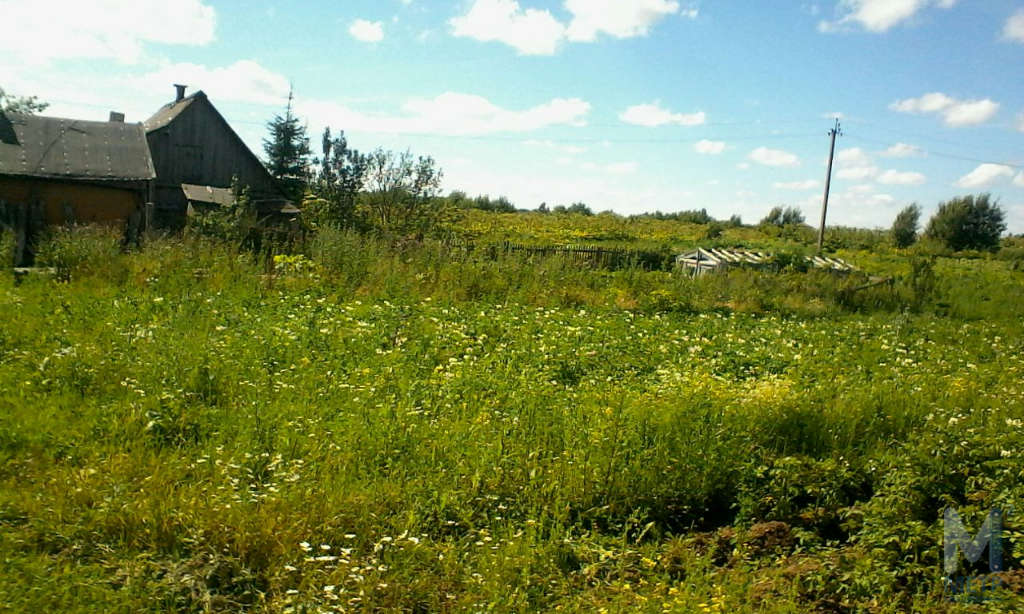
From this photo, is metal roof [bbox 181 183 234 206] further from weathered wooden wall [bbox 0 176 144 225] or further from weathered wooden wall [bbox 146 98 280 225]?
weathered wooden wall [bbox 0 176 144 225]

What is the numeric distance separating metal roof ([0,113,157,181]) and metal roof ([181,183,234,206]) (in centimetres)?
169

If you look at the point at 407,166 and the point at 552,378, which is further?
the point at 407,166

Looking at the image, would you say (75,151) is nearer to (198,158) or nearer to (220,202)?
(220,202)

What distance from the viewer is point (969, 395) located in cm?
632

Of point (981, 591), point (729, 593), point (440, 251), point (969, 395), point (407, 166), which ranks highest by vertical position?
point (407, 166)

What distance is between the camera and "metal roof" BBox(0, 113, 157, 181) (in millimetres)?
17000

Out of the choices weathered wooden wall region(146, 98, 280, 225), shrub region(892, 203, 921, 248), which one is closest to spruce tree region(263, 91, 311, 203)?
weathered wooden wall region(146, 98, 280, 225)

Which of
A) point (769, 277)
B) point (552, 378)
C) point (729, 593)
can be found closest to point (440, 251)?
point (552, 378)

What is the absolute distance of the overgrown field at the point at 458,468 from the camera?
3.36 m

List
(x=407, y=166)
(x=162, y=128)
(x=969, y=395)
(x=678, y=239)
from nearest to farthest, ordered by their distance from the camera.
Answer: (x=969, y=395) < (x=407, y=166) < (x=162, y=128) < (x=678, y=239)

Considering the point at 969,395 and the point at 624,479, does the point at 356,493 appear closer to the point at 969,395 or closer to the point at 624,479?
the point at 624,479

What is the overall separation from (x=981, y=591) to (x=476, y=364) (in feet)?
14.2

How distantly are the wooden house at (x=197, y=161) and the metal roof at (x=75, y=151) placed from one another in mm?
1563

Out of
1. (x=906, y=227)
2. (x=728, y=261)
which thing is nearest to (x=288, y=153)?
(x=728, y=261)
